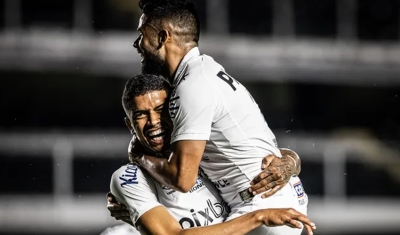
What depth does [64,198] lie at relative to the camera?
9461 mm

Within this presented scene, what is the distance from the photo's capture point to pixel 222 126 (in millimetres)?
4332

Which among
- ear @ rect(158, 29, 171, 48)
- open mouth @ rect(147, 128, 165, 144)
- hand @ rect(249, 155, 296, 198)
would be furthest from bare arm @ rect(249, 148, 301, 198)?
ear @ rect(158, 29, 171, 48)

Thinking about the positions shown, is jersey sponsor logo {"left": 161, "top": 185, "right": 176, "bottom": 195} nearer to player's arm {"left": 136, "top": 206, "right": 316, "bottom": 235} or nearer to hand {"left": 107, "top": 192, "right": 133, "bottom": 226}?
player's arm {"left": 136, "top": 206, "right": 316, "bottom": 235}

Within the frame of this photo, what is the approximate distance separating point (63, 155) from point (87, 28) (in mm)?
1295

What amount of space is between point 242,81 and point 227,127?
5984 millimetres

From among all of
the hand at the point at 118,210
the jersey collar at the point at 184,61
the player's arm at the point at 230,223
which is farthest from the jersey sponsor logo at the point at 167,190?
the jersey collar at the point at 184,61

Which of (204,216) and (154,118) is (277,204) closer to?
(204,216)

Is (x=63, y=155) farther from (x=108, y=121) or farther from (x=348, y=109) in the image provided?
(x=348, y=109)

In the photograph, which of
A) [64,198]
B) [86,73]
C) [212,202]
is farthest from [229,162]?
[86,73]

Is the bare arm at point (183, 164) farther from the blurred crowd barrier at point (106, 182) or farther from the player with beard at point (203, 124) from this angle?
the blurred crowd barrier at point (106, 182)

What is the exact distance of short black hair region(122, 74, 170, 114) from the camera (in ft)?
14.5

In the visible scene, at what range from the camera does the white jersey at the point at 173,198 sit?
4.49 m

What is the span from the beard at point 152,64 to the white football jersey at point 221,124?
0.38 feet

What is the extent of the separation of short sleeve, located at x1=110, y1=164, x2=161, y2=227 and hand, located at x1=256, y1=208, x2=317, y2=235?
531 mm
